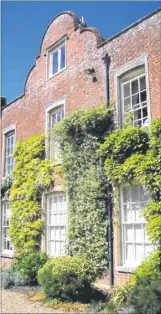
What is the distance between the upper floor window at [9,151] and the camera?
57.0 feet

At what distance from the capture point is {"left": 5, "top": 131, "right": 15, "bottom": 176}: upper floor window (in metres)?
17.4

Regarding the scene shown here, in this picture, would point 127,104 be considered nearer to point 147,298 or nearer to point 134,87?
point 134,87

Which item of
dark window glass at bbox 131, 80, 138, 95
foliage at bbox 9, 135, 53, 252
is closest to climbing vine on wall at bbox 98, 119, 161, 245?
dark window glass at bbox 131, 80, 138, 95

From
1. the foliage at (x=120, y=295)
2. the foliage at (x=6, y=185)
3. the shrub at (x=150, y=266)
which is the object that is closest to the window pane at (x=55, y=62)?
the foliage at (x=6, y=185)

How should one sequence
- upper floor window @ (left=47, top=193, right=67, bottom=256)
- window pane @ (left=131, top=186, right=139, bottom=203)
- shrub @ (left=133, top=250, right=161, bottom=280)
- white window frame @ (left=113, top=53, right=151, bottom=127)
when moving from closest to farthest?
shrub @ (left=133, top=250, right=161, bottom=280) → window pane @ (left=131, top=186, right=139, bottom=203) → white window frame @ (left=113, top=53, right=151, bottom=127) → upper floor window @ (left=47, top=193, right=67, bottom=256)

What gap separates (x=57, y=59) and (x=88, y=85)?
3271 millimetres

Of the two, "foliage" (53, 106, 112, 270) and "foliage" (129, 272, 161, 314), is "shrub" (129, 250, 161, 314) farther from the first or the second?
"foliage" (53, 106, 112, 270)

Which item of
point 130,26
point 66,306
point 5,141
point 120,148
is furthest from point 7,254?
point 130,26

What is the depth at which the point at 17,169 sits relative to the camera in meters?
15.5

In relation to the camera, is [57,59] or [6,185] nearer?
[57,59]

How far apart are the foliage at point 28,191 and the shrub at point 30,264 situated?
2.58ft

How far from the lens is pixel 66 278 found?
29.8 ft

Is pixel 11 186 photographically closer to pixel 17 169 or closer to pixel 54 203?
pixel 17 169

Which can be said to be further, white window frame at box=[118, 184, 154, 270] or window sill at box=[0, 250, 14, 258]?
window sill at box=[0, 250, 14, 258]
